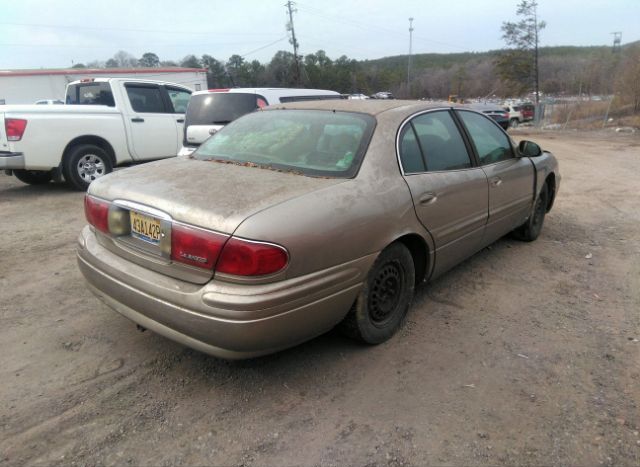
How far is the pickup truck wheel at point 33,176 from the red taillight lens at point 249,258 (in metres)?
7.39

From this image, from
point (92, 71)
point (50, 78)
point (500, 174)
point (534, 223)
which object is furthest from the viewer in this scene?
point (92, 71)

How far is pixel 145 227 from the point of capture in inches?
100

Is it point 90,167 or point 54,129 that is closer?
point 54,129

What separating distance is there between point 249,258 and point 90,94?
7.54 m

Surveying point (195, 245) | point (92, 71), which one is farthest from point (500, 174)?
point (92, 71)

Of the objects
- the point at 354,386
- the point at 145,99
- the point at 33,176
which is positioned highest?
the point at 145,99

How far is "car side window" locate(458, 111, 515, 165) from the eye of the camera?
3.98 metres

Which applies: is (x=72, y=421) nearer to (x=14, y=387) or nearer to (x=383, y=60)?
(x=14, y=387)

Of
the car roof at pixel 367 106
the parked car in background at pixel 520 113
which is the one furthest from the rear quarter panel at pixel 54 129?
the parked car in background at pixel 520 113

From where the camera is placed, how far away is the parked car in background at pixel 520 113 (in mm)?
29188

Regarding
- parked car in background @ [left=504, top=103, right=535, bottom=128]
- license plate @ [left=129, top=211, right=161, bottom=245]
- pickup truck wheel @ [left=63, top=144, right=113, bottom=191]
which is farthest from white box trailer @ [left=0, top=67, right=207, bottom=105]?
license plate @ [left=129, top=211, right=161, bottom=245]

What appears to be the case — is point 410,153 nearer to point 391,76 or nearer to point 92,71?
Answer: point 92,71

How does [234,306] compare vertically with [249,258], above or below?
below

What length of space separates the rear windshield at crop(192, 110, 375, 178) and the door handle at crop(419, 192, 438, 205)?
511 mm
